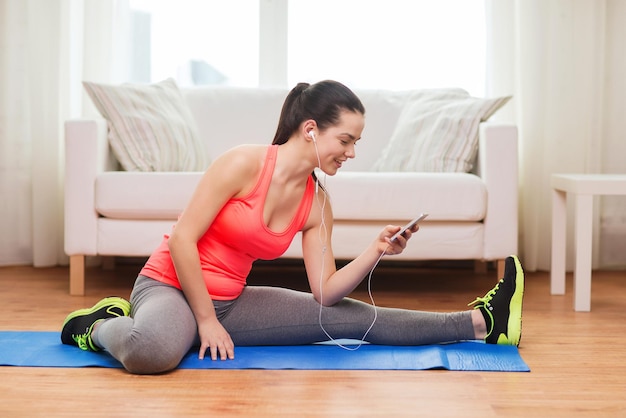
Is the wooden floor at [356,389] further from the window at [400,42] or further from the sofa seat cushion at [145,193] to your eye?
the window at [400,42]

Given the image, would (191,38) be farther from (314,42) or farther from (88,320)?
(88,320)

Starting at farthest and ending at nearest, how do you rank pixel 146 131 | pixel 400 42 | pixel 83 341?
pixel 400 42, pixel 146 131, pixel 83 341

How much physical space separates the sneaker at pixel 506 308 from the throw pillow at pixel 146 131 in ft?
5.16

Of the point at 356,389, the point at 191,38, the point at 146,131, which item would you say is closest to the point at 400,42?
the point at 191,38

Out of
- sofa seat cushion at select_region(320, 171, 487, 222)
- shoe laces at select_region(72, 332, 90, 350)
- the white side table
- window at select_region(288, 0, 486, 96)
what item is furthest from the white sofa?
window at select_region(288, 0, 486, 96)

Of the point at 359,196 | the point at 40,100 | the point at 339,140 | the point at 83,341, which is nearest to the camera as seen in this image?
the point at 339,140

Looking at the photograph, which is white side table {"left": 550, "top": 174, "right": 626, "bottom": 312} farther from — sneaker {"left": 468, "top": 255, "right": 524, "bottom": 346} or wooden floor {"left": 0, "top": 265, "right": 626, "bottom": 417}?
sneaker {"left": 468, "top": 255, "right": 524, "bottom": 346}

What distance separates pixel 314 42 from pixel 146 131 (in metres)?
1.17

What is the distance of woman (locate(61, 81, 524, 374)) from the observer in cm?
206

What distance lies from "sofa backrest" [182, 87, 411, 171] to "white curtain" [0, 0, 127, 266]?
22.0 inches

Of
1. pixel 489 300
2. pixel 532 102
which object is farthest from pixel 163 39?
pixel 489 300

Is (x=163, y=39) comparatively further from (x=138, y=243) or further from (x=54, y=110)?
(x=138, y=243)

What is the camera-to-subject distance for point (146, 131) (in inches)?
134

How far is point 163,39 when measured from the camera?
166 inches
